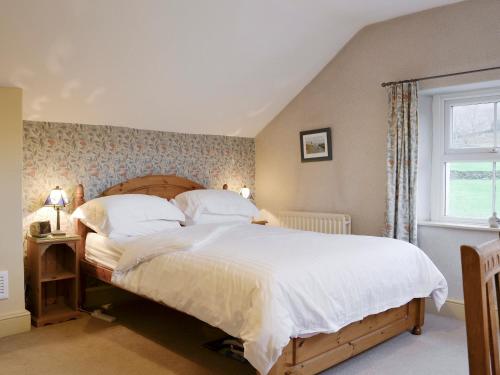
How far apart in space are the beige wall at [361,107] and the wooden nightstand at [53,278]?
2.41 metres

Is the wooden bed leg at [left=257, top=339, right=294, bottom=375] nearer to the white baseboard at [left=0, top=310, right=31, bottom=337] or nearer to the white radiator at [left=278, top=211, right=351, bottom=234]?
the white baseboard at [left=0, top=310, right=31, bottom=337]

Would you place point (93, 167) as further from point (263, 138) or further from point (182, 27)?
point (263, 138)

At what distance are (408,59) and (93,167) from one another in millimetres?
3013

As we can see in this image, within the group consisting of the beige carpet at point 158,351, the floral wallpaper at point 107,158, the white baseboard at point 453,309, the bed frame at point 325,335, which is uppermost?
the floral wallpaper at point 107,158

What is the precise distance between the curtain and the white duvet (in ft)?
2.50

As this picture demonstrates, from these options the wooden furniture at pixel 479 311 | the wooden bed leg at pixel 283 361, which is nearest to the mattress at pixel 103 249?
the wooden bed leg at pixel 283 361

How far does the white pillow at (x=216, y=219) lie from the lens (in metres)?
4.23

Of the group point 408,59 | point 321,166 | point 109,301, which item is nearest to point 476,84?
point 408,59

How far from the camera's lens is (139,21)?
3.21 m

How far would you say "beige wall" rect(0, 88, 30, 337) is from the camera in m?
3.31

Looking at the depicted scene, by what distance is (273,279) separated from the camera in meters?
2.32

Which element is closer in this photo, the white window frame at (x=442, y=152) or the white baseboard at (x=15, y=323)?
the white baseboard at (x=15, y=323)

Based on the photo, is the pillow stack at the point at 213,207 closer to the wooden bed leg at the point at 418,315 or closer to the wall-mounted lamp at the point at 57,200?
the wall-mounted lamp at the point at 57,200

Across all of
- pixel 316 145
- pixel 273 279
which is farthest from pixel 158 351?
pixel 316 145
